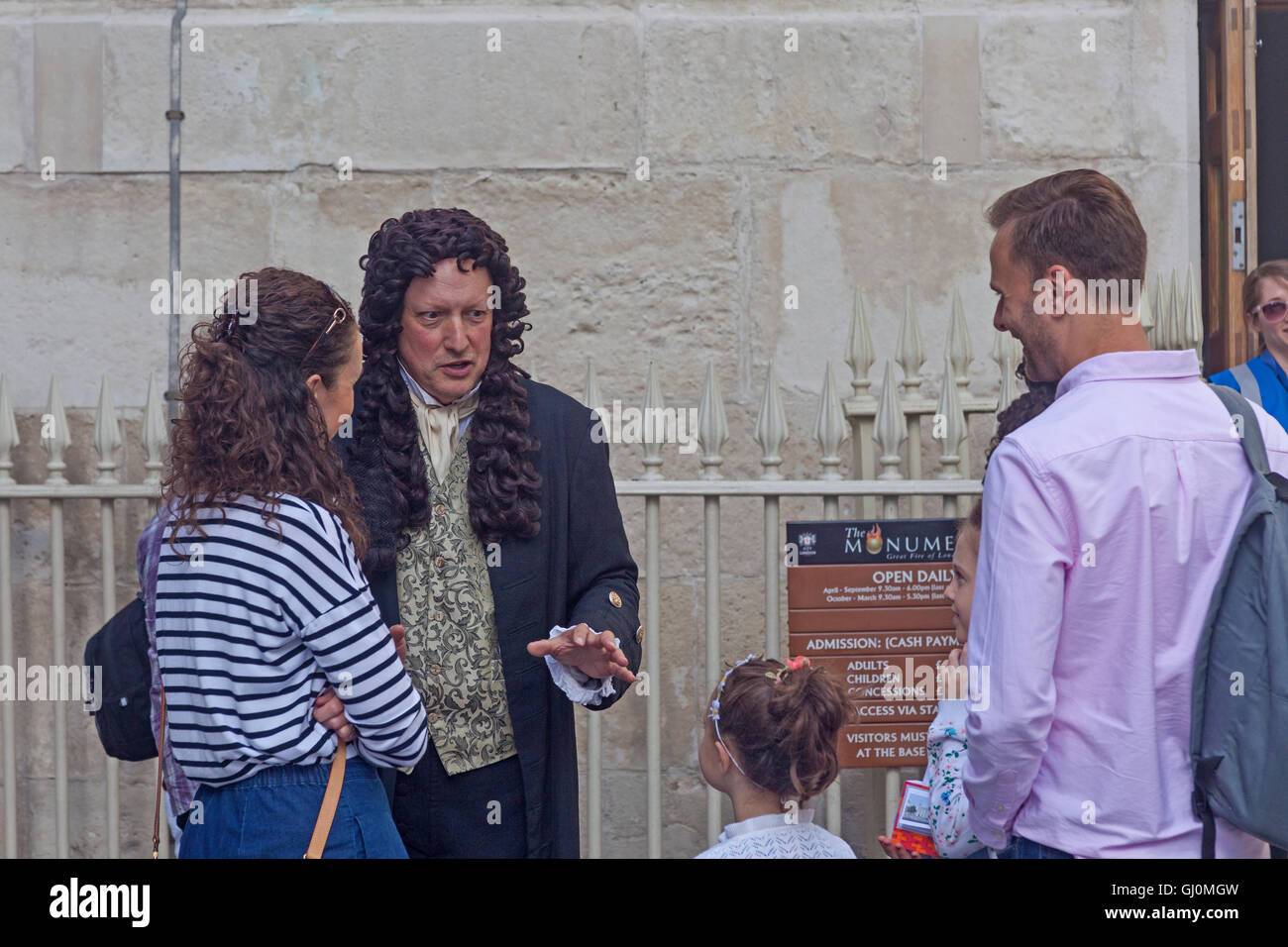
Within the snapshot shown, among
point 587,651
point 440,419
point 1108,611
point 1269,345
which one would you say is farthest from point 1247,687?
point 1269,345

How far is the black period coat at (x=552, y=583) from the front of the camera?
2596 millimetres

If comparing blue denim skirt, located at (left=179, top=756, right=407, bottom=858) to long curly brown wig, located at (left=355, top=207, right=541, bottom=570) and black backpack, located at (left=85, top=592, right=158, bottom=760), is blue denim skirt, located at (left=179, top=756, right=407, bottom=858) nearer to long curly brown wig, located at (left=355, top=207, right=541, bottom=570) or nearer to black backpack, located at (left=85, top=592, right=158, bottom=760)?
black backpack, located at (left=85, top=592, right=158, bottom=760)

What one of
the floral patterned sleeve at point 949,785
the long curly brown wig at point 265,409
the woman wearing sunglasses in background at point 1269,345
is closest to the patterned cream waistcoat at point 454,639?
the long curly brown wig at point 265,409

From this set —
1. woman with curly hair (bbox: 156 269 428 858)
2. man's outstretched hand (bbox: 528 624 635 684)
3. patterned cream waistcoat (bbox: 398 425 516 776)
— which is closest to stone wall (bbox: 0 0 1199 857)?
patterned cream waistcoat (bbox: 398 425 516 776)

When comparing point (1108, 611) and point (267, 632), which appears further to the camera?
point (267, 632)

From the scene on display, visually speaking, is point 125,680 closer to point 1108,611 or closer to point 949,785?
point 949,785

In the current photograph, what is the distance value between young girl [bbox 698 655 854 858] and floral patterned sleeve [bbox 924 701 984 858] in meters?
0.18

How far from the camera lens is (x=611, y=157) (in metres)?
4.64

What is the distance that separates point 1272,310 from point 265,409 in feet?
9.86

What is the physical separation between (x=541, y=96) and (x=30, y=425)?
204cm

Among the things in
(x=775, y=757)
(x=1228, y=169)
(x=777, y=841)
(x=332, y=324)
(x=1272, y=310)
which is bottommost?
(x=777, y=841)

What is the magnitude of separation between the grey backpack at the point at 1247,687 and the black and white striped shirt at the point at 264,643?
1.15m

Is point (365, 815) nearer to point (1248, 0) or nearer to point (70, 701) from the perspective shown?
point (70, 701)

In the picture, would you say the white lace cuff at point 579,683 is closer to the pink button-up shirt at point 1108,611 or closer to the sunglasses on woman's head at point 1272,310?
the pink button-up shirt at point 1108,611
